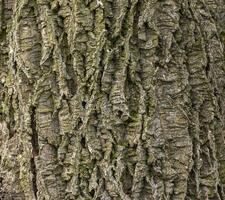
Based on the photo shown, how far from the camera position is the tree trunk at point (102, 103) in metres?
1.98

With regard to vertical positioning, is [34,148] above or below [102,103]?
below

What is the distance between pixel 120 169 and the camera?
77.4 inches

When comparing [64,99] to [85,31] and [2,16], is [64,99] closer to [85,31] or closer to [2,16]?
[85,31]

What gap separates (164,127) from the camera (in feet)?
6.65

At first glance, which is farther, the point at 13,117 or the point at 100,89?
the point at 13,117

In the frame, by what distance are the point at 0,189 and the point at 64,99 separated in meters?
0.51

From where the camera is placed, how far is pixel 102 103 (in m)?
1.97

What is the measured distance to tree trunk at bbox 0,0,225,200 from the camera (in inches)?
77.8

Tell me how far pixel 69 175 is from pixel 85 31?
59cm

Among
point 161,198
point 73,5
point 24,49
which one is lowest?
point 161,198

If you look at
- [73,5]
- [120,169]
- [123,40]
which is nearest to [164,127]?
[120,169]

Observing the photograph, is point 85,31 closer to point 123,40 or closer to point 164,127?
point 123,40

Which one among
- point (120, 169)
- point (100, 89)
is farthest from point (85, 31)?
point (120, 169)

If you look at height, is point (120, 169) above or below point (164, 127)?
below
